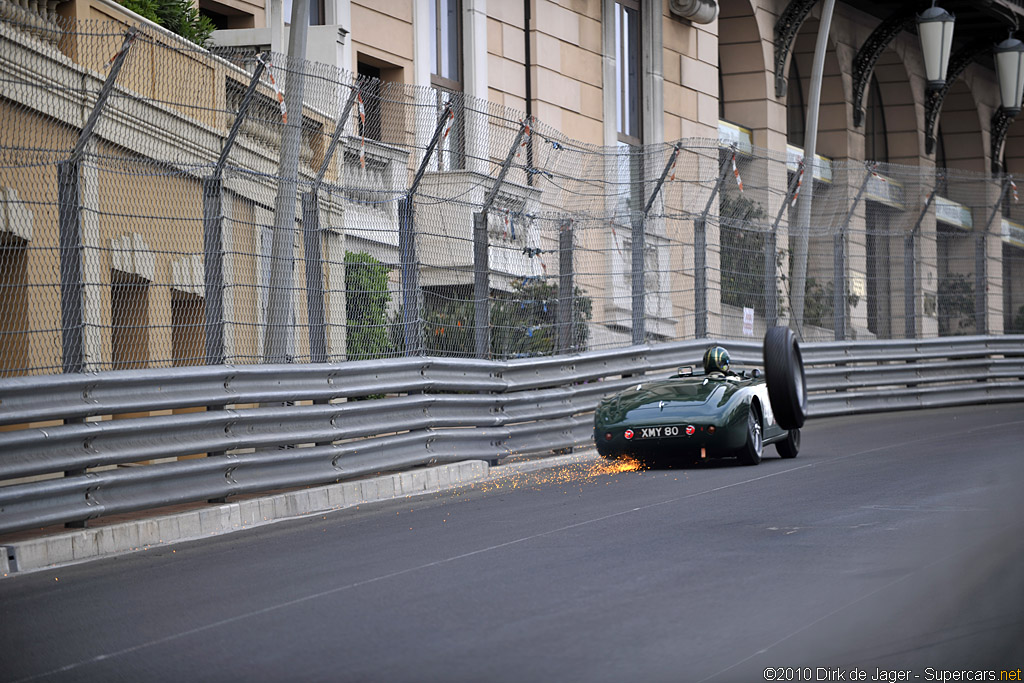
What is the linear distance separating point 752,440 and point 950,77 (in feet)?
88.9

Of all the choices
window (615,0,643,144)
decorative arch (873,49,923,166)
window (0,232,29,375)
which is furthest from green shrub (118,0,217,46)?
decorative arch (873,49,923,166)

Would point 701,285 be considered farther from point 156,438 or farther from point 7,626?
point 7,626

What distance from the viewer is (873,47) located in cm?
3394

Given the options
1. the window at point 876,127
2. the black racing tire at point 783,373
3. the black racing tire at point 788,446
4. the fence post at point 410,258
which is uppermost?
the window at point 876,127

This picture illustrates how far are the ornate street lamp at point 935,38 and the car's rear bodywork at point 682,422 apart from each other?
11234 millimetres

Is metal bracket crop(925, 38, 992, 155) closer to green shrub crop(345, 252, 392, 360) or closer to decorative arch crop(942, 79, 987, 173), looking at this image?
decorative arch crop(942, 79, 987, 173)

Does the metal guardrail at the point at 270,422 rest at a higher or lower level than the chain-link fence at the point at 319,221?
lower

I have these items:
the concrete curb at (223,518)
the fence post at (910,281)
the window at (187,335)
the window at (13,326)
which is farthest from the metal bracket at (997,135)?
the window at (13,326)

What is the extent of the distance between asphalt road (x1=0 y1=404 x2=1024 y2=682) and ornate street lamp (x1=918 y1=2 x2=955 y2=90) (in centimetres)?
1313

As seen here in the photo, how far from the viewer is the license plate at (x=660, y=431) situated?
12234mm

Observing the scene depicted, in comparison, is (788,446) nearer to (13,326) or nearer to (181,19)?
(13,326)

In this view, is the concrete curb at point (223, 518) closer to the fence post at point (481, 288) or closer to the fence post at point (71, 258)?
the fence post at point (71, 258)

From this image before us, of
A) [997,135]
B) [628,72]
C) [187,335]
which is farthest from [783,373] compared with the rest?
[997,135]

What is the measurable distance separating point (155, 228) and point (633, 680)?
310 inches
